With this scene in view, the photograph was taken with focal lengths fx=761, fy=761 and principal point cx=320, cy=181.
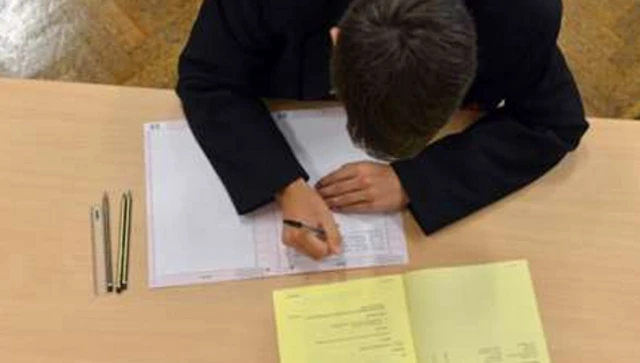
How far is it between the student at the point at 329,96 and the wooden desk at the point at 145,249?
38 mm

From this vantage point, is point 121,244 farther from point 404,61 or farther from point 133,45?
point 133,45

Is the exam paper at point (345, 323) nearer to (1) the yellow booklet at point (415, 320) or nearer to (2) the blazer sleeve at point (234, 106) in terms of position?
(1) the yellow booklet at point (415, 320)

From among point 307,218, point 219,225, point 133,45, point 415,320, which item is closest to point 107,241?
point 219,225

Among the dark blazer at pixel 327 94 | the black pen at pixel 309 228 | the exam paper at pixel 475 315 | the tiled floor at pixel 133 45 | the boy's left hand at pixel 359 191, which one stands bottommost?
the exam paper at pixel 475 315

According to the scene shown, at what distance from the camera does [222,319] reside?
86cm

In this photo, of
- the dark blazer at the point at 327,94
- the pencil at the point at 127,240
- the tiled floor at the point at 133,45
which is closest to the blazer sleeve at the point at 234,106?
the dark blazer at the point at 327,94

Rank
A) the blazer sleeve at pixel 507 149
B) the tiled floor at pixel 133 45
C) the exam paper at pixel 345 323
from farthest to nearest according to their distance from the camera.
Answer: the tiled floor at pixel 133 45
the blazer sleeve at pixel 507 149
the exam paper at pixel 345 323

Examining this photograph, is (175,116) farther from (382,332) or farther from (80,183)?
(382,332)

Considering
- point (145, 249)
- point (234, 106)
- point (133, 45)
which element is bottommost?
point (145, 249)

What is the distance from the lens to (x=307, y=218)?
900 mm

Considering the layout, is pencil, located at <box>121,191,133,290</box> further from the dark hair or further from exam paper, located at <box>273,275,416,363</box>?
the dark hair

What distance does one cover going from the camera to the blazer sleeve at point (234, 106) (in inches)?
36.1

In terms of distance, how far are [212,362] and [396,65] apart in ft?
1.33

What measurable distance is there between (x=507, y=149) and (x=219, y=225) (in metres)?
0.38
